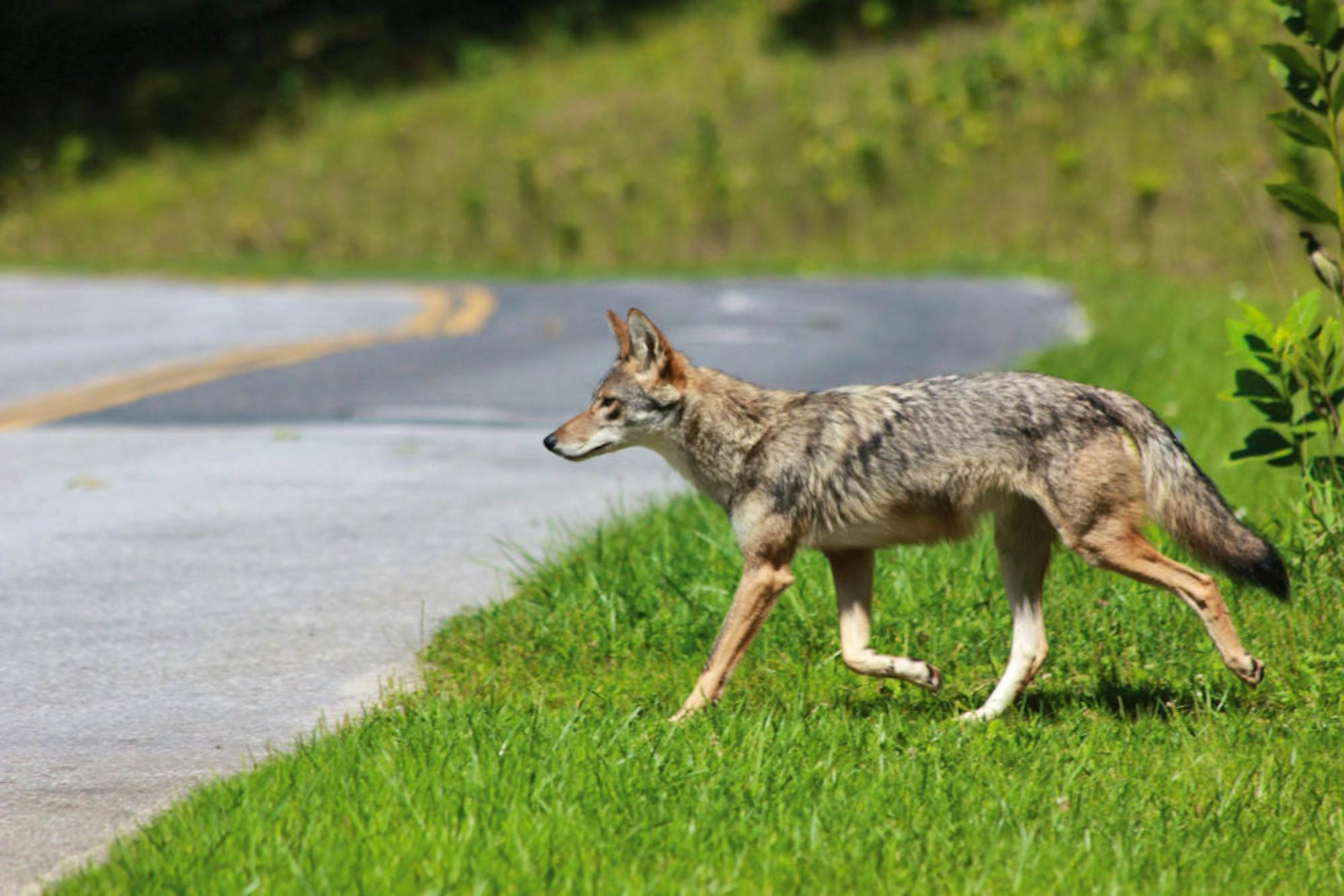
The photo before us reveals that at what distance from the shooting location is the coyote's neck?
5.84m

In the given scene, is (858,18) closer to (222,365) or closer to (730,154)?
(730,154)

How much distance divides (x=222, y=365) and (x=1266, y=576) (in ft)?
33.9

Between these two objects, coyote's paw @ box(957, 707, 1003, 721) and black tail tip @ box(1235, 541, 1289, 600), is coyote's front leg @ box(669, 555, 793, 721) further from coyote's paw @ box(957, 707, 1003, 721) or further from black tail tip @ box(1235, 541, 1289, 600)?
black tail tip @ box(1235, 541, 1289, 600)

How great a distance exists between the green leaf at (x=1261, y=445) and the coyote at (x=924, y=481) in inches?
30.3

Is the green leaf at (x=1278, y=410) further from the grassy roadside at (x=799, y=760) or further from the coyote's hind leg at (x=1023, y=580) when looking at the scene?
the coyote's hind leg at (x=1023, y=580)

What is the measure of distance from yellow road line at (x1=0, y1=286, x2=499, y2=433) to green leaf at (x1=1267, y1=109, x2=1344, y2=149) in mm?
8083

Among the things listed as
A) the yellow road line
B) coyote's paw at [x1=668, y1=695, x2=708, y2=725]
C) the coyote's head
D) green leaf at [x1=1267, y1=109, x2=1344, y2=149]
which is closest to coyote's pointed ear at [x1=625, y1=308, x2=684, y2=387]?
the coyote's head

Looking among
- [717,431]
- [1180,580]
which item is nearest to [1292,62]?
[1180,580]

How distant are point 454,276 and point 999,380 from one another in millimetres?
19941

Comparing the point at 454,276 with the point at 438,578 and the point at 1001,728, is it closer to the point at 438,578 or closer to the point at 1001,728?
the point at 438,578

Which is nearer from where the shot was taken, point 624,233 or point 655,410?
point 655,410

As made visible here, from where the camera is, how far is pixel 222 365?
47.1 ft

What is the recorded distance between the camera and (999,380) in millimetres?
5676

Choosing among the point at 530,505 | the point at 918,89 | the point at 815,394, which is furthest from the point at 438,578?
the point at 918,89
